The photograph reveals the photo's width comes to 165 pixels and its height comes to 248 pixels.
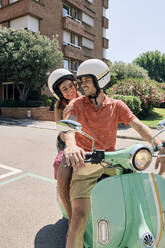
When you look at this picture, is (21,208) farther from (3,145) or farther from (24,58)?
(24,58)

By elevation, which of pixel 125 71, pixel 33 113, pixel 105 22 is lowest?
pixel 33 113

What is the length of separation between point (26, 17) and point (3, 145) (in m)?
16.7

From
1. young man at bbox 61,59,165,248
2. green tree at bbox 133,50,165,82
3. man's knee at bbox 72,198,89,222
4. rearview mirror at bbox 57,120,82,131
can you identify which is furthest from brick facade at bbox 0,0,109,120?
green tree at bbox 133,50,165,82

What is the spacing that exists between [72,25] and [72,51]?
9.76ft

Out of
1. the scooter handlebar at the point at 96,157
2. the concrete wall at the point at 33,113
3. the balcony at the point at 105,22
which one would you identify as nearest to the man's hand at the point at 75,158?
the scooter handlebar at the point at 96,157

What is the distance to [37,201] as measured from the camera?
3414 mm

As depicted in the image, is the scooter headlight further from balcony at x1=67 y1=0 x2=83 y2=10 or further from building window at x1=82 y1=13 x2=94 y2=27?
building window at x1=82 y1=13 x2=94 y2=27

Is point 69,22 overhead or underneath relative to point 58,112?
overhead

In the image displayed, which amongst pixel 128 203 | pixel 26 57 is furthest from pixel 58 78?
pixel 26 57

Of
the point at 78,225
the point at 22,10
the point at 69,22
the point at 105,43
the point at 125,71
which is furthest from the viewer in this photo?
the point at 105,43

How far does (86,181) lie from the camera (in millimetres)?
1840

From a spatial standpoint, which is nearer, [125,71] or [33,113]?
[33,113]

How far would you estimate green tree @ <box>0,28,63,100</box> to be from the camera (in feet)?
53.8

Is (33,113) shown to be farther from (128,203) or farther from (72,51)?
(128,203)
